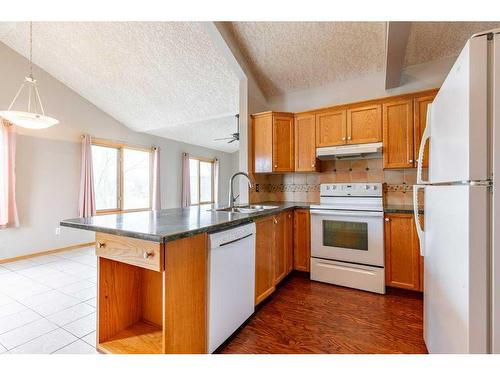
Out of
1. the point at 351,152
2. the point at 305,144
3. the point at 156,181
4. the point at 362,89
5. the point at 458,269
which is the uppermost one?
the point at 362,89

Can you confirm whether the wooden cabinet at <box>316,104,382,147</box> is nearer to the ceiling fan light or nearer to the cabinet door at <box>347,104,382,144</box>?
the cabinet door at <box>347,104,382,144</box>

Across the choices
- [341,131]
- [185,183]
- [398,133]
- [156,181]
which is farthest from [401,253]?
[185,183]

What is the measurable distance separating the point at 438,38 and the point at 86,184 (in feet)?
18.9

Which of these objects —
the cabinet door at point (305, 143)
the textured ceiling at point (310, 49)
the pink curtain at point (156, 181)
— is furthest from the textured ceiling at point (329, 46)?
the pink curtain at point (156, 181)

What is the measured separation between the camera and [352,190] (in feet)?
9.73

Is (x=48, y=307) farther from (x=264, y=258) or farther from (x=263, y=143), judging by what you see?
(x=263, y=143)

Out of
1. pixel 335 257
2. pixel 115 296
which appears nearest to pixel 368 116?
pixel 335 257

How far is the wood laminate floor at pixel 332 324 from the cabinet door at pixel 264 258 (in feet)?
0.52

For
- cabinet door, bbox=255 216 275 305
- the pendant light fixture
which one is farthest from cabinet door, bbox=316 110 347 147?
the pendant light fixture

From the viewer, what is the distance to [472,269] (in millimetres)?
916

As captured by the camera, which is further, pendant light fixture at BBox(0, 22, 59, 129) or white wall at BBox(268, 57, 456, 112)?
white wall at BBox(268, 57, 456, 112)

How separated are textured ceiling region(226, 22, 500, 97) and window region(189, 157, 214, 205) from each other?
4745 millimetres

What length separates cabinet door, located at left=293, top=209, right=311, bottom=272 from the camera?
2.88 m
